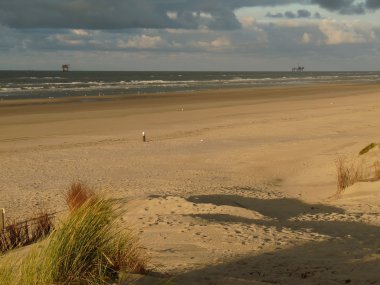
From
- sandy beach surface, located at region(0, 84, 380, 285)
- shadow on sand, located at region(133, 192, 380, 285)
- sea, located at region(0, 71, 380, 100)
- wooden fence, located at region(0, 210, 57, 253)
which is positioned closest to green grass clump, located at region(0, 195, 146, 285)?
sandy beach surface, located at region(0, 84, 380, 285)

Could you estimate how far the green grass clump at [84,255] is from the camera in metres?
4.32

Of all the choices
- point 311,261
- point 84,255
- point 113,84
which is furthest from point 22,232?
point 113,84

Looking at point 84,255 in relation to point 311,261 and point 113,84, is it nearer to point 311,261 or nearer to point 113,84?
point 311,261

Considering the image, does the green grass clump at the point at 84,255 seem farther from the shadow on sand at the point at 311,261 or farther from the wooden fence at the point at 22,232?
the wooden fence at the point at 22,232

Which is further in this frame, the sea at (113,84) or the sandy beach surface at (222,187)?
the sea at (113,84)

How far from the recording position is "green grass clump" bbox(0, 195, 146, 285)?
4.32 m

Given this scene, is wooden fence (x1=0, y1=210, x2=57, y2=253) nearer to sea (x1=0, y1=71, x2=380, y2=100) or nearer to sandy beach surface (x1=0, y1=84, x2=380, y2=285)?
sandy beach surface (x1=0, y1=84, x2=380, y2=285)

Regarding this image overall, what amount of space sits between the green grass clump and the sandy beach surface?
0.31m

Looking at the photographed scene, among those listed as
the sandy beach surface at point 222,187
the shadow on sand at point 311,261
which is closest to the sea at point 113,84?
the sandy beach surface at point 222,187

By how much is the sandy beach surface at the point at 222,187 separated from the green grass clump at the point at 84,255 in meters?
0.31

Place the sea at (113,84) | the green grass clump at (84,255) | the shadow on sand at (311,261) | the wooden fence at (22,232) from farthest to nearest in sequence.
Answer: the sea at (113,84), the wooden fence at (22,232), the shadow on sand at (311,261), the green grass clump at (84,255)

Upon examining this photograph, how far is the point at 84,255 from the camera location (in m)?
4.72

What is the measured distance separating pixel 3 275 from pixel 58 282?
414mm

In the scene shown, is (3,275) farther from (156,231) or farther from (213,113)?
(213,113)
